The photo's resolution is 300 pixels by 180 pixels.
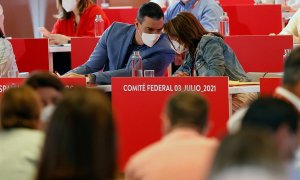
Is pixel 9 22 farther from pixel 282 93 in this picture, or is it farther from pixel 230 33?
pixel 282 93

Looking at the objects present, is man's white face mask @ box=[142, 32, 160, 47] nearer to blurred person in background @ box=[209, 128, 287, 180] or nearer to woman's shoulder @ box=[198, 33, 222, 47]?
woman's shoulder @ box=[198, 33, 222, 47]

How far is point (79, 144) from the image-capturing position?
Answer: 3248 mm

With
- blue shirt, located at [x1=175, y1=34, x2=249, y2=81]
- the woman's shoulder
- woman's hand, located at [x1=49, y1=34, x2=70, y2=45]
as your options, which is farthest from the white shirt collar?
woman's hand, located at [x1=49, y1=34, x2=70, y2=45]

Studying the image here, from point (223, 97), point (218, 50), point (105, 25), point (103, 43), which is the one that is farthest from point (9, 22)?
point (223, 97)

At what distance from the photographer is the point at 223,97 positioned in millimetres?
7043

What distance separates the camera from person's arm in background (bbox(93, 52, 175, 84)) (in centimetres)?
800

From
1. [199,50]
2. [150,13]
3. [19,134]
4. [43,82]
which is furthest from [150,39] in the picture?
[19,134]

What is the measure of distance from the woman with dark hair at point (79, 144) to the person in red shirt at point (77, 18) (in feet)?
24.4

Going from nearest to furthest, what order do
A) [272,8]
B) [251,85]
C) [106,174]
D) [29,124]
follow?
[106,174] → [29,124] → [251,85] → [272,8]

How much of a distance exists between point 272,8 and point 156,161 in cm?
711

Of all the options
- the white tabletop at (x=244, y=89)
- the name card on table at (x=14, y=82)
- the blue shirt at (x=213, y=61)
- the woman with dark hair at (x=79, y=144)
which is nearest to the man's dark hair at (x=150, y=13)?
the blue shirt at (x=213, y=61)

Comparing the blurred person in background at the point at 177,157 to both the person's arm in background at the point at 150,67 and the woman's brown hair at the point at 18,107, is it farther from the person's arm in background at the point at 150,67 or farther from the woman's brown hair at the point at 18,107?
the person's arm in background at the point at 150,67

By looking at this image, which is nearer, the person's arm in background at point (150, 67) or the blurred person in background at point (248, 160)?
the blurred person in background at point (248, 160)

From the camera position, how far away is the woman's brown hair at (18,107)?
13.9 ft
